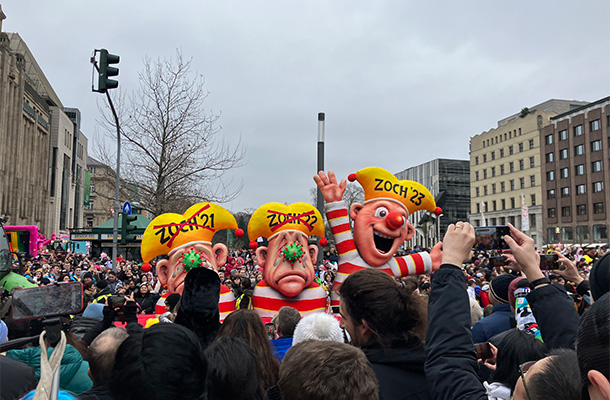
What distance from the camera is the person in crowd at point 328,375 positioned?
5.36ft

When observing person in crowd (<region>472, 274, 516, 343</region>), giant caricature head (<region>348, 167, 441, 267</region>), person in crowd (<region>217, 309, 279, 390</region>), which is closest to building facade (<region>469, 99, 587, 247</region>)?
giant caricature head (<region>348, 167, 441, 267</region>)

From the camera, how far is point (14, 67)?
38.4 meters

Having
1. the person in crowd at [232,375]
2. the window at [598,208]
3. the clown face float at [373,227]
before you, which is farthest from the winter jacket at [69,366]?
the window at [598,208]

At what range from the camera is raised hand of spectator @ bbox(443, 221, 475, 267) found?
1984 millimetres

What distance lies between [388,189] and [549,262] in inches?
206

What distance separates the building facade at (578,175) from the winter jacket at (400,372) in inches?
2033

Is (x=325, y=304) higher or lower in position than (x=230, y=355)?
lower

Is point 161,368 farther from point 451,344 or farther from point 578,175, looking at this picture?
point 578,175

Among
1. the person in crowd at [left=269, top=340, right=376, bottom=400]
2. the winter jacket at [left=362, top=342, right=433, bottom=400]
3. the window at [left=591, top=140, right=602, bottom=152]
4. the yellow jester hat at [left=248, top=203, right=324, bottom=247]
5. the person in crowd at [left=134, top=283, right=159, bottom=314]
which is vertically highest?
the window at [left=591, top=140, right=602, bottom=152]

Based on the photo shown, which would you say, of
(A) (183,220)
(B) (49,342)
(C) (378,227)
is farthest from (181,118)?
(B) (49,342)

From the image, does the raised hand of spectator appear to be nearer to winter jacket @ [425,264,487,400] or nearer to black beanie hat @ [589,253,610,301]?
winter jacket @ [425,264,487,400]

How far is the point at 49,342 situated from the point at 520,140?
6118 cm

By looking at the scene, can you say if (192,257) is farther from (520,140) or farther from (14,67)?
(520,140)

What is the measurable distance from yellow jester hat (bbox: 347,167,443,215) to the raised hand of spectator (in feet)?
20.4
